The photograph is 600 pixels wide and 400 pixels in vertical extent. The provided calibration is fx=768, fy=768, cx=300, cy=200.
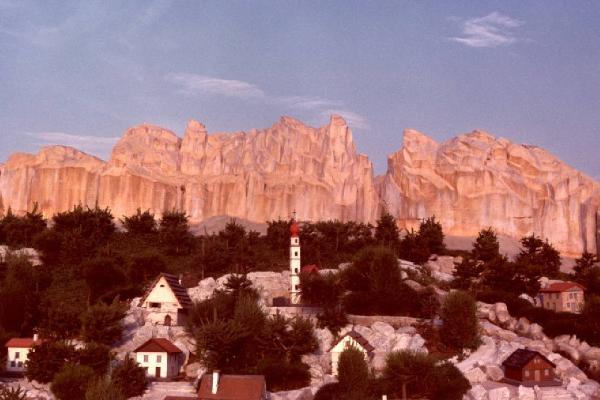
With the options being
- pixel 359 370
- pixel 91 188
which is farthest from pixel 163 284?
pixel 91 188

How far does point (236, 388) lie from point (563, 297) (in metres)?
31.8

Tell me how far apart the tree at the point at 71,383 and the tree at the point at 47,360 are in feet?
7.62

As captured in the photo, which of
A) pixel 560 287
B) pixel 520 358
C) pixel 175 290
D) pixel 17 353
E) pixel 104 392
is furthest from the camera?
pixel 560 287

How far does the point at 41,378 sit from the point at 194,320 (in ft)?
31.9

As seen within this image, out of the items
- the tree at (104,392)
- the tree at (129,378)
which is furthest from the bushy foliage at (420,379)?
the tree at (104,392)

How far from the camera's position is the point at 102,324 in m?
45.0

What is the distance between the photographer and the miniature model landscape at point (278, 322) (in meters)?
40.2

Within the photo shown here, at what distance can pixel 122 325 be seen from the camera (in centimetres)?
4747

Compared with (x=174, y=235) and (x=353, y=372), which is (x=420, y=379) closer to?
(x=353, y=372)

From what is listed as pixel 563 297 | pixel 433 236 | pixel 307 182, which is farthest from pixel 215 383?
pixel 307 182

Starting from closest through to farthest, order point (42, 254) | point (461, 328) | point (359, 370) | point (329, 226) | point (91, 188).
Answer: point (359, 370), point (461, 328), point (42, 254), point (329, 226), point (91, 188)

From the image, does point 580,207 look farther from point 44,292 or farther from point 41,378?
point 41,378

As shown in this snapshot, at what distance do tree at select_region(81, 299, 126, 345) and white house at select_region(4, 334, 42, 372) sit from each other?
280cm

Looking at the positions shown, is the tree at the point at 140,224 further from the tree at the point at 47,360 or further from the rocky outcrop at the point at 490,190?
the tree at the point at 47,360
